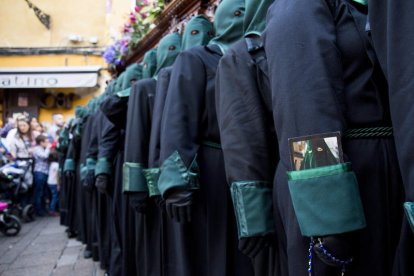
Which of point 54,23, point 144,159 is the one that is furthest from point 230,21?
point 54,23

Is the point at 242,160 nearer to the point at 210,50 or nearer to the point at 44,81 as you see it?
the point at 210,50

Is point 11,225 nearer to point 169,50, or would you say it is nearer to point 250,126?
point 169,50

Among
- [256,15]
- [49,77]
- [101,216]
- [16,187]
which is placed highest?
[49,77]

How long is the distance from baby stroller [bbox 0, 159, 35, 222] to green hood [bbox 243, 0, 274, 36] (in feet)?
21.4

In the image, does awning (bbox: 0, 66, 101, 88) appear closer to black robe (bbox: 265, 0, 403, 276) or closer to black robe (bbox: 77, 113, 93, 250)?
black robe (bbox: 77, 113, 93, 250)

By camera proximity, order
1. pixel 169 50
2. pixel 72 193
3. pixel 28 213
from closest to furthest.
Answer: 1. pixel 169 50
2. pixel 72 193
3. pixel 28 213

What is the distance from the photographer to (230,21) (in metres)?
2.27

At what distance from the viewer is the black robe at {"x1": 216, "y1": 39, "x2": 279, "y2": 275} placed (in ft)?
5.26

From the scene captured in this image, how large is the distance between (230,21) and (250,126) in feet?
2.85

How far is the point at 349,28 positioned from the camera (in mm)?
1364

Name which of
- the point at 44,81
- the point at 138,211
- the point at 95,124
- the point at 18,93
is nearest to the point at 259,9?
the point at 138,211

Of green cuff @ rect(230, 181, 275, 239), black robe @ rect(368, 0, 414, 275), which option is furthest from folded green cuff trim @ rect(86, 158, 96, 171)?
black robe @ rect(368, 0, 414, 275)

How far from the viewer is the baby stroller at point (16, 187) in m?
7.28

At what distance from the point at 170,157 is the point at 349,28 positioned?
3.73 feet
